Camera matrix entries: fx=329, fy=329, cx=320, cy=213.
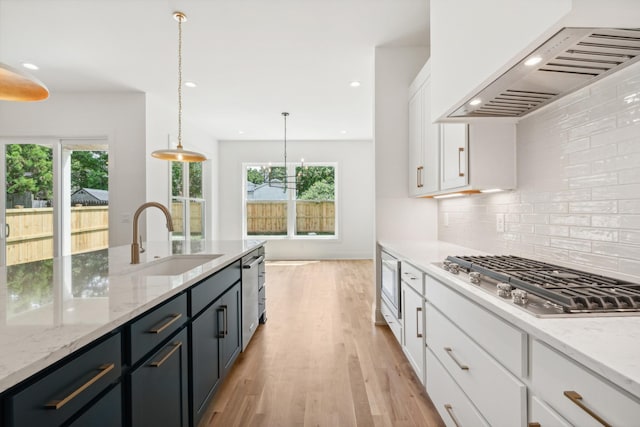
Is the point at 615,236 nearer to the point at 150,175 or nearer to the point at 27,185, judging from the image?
the point at 150,175

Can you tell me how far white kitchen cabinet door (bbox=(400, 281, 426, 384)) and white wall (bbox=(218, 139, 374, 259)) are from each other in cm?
521

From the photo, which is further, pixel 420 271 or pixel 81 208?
pixel 81 208

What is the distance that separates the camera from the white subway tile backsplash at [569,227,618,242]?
137cm

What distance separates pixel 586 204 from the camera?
4.92 feet

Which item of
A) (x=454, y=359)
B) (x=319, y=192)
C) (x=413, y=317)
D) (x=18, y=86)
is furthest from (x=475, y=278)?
(x=319, y=192)

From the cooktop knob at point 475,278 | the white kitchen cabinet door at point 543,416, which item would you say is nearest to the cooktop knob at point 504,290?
the cooktop knob at point 475,278

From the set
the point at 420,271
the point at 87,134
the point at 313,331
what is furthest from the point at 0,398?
the point at 87,134

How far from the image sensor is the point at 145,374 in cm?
114

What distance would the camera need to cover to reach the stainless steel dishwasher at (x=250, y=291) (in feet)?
8.38

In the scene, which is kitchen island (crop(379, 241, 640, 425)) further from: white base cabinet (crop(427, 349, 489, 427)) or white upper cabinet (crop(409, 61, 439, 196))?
white upper cabinet (crop(409, 61, 439, 196))

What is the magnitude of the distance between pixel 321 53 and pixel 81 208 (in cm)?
407

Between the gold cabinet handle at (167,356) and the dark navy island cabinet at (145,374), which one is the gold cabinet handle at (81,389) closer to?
the dark navy island cabinet at (145,374)

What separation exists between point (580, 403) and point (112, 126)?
551 cm

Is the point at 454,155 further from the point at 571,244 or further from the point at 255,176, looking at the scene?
the point at 255,176
